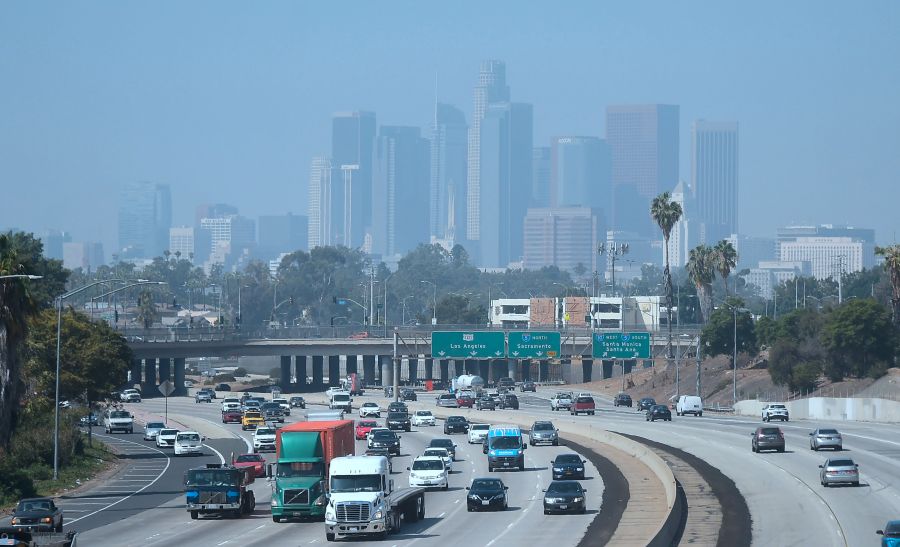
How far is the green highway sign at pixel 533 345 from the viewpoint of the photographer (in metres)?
134

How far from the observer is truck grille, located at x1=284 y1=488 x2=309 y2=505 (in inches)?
1965

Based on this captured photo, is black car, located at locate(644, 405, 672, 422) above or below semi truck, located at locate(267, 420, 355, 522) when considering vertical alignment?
below

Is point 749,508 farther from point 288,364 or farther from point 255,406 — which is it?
point 288,364

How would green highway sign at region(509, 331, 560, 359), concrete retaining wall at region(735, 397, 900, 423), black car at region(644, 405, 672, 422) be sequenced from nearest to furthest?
concrete retaining wall at region(735, 397, 900, 423)
black car at region(644, 405, 672, 422)
green highway sign at region(509, 331, 560, 359)

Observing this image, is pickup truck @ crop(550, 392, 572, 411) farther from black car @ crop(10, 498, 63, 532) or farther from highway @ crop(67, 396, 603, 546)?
black car @ crop(10, 498, 63, 532)

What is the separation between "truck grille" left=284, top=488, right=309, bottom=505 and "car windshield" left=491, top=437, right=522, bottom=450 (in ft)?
70.2

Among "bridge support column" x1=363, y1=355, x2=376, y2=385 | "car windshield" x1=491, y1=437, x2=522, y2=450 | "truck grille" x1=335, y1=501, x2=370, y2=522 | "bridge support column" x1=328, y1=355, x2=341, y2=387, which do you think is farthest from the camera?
"bridge support column" x1=363, y1=355, x2=376, y2=385

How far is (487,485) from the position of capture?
2119 inches

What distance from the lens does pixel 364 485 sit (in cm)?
4603

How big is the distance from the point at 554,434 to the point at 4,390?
110 ft

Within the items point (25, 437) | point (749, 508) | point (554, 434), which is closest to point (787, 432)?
point (554, 434)

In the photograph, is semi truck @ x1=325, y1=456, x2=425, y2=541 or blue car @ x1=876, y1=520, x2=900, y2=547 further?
semi truck @ x1=325, y1=456, x2=425, y2=541

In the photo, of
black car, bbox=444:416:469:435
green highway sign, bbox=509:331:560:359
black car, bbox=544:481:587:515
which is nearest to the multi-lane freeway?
black car, bbox=544:481:587:515

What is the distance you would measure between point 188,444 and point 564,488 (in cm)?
3654
